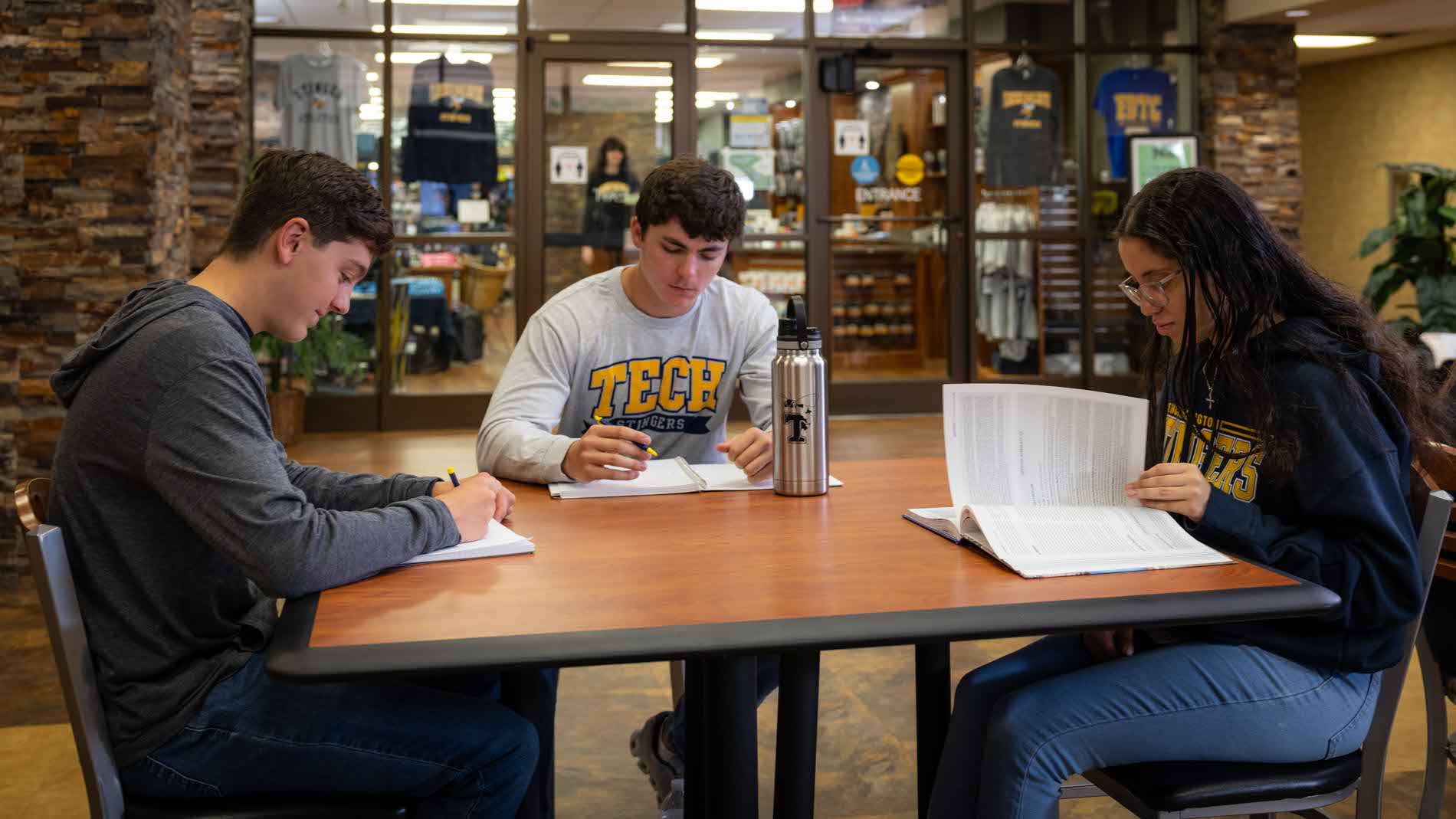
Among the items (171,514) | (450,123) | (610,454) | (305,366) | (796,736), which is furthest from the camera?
(450,123)

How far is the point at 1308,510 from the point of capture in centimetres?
145

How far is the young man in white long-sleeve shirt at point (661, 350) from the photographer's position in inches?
90.8

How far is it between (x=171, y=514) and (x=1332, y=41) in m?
10.3

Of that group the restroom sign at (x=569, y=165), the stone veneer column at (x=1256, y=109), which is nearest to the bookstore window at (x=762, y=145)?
the restroom sign at (x=569, y=165)

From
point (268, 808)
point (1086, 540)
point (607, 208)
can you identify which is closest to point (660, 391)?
point (1086, 540)

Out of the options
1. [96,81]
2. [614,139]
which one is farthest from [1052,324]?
[96,81]

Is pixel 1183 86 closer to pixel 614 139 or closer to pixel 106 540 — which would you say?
pixel 614 139

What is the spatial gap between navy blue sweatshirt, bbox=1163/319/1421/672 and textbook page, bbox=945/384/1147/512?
14 centimetres

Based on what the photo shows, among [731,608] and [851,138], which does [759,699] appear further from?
[851,138]

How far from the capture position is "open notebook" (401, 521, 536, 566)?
1.46 metres

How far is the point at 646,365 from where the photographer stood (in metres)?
2.46

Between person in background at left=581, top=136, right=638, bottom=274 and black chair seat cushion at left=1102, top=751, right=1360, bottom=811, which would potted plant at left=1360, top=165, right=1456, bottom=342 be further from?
black chair seat cushion at left=1102, top=751, right=1360, bottom=811

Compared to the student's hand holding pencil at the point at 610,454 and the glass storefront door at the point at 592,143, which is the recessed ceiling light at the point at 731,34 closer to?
the glass storefront door at the point at 592,143

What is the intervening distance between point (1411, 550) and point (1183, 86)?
741 centimetres
